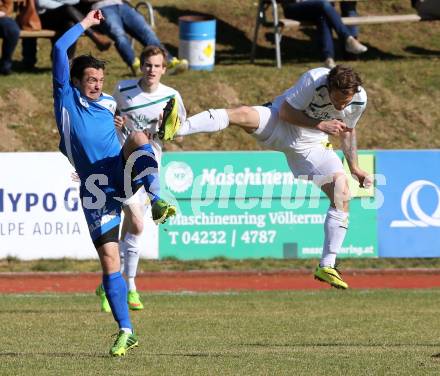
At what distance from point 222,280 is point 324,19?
19.8 feet

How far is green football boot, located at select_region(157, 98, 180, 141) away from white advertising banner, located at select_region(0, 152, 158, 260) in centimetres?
677

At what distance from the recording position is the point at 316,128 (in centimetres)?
970

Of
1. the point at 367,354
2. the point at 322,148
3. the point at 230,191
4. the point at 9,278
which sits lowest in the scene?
the point at 9,278

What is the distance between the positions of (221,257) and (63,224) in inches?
90.6

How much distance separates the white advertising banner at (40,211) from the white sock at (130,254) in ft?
13.4

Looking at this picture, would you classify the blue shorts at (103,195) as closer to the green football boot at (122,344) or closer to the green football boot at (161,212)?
the green football boot at (161,212)

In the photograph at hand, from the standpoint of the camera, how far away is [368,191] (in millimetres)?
16625

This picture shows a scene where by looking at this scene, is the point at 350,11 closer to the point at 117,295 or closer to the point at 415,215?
the point at 415,215

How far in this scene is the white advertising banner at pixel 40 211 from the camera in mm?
16125

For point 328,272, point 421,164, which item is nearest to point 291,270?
point 421,164

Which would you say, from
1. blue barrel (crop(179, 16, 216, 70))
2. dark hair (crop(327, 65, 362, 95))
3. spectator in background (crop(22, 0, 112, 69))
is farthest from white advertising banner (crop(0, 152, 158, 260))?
dark hair (crop(327, 65, 362, 95))

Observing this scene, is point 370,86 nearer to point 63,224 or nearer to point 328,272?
point 63,224

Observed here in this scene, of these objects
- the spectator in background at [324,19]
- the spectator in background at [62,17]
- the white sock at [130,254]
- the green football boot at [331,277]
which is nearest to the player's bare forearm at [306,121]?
the green football boot at [331,277]

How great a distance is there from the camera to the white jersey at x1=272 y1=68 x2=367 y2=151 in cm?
966
